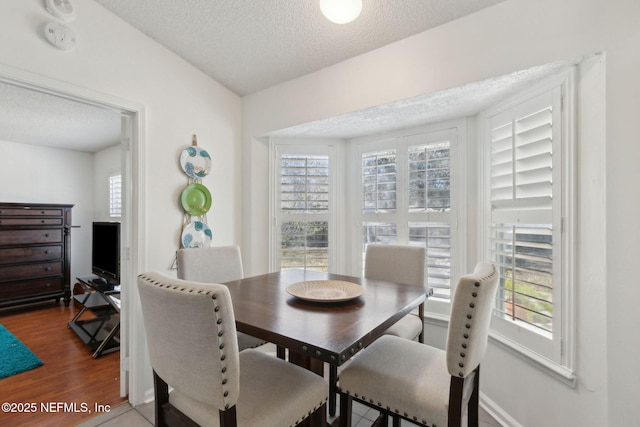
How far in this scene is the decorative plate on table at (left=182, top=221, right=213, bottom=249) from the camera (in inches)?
87.4

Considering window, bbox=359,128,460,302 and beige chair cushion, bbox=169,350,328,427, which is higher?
window, bbox=359,128,460,302

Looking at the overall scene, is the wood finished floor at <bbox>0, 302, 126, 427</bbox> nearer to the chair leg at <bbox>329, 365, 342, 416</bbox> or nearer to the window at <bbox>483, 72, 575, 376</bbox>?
the chair leg at <bbox>329, 365, 342, 416</bbox>

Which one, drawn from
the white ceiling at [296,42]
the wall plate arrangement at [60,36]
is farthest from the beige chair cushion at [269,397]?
the wall plate arrangement at [60,36]

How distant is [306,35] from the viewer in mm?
1939

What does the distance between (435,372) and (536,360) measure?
0.74 m

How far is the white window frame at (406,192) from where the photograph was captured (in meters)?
2.23

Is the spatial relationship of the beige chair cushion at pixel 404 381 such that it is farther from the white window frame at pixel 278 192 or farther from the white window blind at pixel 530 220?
the white window frame at pixel 278 192

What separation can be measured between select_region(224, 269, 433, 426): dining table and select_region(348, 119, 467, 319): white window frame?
2.66ft

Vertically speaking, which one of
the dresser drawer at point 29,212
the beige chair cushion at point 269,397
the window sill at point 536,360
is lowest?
the window sill at point 536,360

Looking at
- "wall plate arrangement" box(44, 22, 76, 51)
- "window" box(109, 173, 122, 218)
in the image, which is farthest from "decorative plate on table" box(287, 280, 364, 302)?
"window" box(109, 173, 122, 218)

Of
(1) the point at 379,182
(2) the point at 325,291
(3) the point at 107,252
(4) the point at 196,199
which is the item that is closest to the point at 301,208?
(1) the point at 379,182

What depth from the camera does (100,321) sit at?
3.21 m

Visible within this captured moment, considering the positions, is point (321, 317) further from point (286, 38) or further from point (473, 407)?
point (286, 38)

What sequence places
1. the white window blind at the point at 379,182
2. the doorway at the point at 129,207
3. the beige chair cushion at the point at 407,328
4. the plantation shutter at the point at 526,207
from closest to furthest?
the plantation shutter at the point at 526,207
the beige chair cushion at the point at 407,328
the doorway at the point at 129,207
the white window blind at the point at 379,182
